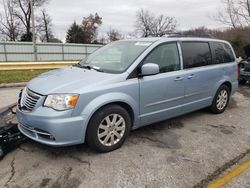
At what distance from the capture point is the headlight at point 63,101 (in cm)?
340

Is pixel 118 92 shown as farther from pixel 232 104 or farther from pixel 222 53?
pixel 232 104

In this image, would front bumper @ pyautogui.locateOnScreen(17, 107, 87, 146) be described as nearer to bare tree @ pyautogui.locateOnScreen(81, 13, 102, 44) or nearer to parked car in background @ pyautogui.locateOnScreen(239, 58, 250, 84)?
parked car in background @ pyautogui.locateOnScreen(239, 58, 250, 84)

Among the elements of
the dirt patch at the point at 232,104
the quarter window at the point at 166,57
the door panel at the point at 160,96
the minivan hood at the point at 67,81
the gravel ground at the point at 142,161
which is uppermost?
the quarter window at the point at 166,57

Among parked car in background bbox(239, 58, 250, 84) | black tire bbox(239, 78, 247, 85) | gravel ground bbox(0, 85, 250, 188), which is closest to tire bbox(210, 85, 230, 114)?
gravel ground bbox(0, 85, 250, 188)

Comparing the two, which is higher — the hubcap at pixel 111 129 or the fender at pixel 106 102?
the fender at pixel 106 102

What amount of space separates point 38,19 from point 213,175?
51317 mm

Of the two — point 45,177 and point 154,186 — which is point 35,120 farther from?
point 154,186

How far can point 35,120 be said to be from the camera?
11.4 feet

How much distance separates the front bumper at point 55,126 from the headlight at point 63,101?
Answer: 0.06m

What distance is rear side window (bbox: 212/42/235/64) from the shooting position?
18.2 feet

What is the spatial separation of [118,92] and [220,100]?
9.80ft

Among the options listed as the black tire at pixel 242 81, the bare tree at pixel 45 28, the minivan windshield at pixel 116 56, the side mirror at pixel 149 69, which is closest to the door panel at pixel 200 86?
the side mirror at pixel 149 69

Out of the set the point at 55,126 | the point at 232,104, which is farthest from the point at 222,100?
the point at 55,126

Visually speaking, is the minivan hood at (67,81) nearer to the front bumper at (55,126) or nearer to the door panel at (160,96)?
the front bumper at (55,126)
